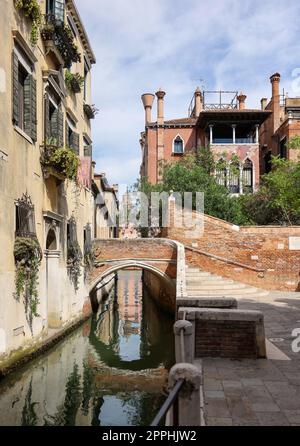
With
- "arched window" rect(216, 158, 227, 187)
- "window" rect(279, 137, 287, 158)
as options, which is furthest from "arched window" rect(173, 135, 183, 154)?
"window" rect(279, 137, 287, 158)

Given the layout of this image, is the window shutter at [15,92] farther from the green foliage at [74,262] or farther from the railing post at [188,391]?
the railing post at [188,391]

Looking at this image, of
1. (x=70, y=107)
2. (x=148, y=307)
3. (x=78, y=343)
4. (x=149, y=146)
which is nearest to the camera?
(x=78, y=343)

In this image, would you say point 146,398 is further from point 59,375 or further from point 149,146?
point 149,146

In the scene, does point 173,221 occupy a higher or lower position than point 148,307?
higher

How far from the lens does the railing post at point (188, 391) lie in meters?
2.60

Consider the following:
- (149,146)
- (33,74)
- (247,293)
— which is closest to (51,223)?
(33,74)

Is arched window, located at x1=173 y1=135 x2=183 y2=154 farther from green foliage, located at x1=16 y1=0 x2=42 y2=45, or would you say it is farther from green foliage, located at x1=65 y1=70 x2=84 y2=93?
green foliage, located at x1=16 y1=0 x2=42 y2=45

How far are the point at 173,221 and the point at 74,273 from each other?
5213 mm

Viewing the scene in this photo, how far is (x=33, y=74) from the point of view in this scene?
29.5 ft

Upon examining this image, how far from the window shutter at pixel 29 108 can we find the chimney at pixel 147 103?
20635 millimetres

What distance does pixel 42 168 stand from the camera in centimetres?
948

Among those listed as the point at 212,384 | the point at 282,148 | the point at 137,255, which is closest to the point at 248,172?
the point at 282,148

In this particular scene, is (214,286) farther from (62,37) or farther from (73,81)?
(62,37)

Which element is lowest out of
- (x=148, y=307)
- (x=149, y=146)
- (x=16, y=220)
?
(x=148, y=307)
